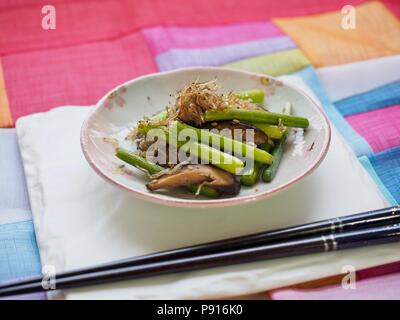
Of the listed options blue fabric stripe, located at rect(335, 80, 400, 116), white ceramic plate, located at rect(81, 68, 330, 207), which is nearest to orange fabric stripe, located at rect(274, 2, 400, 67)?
blue fabric stripe, located at rect(335, 80, 400, 116)

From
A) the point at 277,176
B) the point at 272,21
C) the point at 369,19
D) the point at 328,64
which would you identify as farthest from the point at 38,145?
the point at 369,19

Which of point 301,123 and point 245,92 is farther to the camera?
point 245,92

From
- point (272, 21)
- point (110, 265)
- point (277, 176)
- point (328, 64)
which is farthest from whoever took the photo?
point (272, 21)

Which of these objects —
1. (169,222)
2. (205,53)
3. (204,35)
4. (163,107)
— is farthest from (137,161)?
(204,35)

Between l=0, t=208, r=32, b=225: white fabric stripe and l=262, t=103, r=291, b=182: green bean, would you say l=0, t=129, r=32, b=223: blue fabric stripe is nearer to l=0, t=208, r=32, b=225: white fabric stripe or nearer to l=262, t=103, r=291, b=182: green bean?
l=0, t=208, r=32, b=225: white fabric stripe

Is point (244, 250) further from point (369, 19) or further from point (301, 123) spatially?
point (369, 19)
